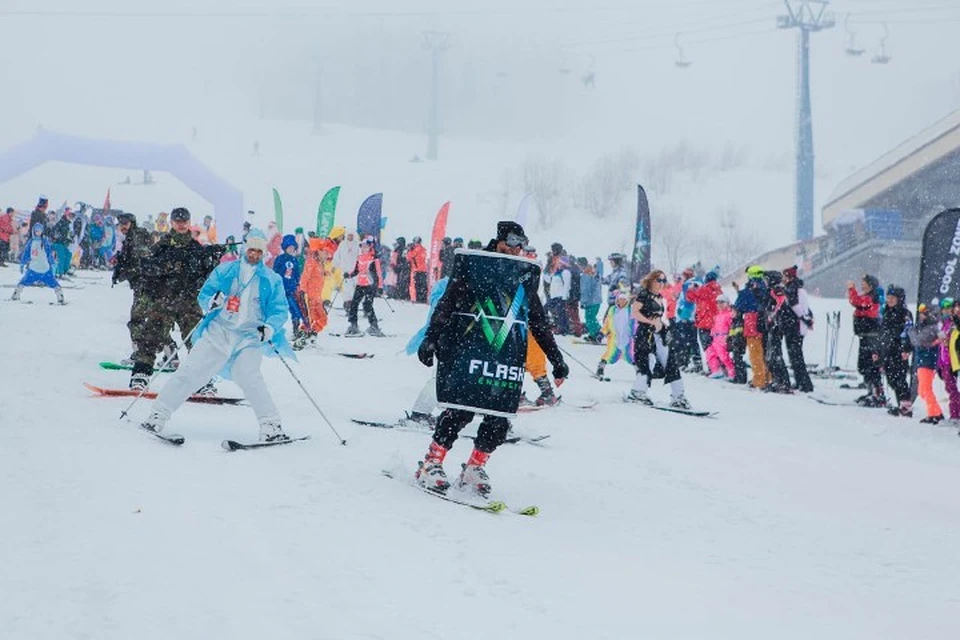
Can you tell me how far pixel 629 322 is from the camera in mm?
14781

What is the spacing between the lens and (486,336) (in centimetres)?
601

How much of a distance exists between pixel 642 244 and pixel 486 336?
48.7 feet

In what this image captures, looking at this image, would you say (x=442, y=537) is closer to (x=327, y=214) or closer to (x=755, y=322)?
(x=755, y=322)

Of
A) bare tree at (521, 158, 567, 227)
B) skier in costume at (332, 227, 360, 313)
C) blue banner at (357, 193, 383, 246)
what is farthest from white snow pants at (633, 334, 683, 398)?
bare tree at (521, 158, 567, 227)

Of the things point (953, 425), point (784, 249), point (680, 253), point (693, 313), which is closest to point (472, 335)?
point (953, 425)

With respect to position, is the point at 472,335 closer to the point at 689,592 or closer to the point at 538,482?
the point at 538,482

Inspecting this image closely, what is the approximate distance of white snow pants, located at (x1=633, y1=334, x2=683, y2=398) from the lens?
11.6 metres

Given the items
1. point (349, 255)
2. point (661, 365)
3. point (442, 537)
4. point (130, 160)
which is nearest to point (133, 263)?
point (661, 365)

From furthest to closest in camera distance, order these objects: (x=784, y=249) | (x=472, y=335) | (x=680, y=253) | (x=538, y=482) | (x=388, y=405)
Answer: (x=680, y=253), (x=784, y=249), (x=388, y=405), (x=538, y=482), (x=472, y=335)

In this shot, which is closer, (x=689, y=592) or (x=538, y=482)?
(x=689, y=592)

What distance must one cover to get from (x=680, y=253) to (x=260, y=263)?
64.1 m

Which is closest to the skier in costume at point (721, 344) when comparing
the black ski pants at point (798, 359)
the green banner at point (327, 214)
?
the black ski pants at point (798, 359)

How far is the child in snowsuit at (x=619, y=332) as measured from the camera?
48.2ft

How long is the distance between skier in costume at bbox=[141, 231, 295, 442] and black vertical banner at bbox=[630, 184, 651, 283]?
44.0 ft
